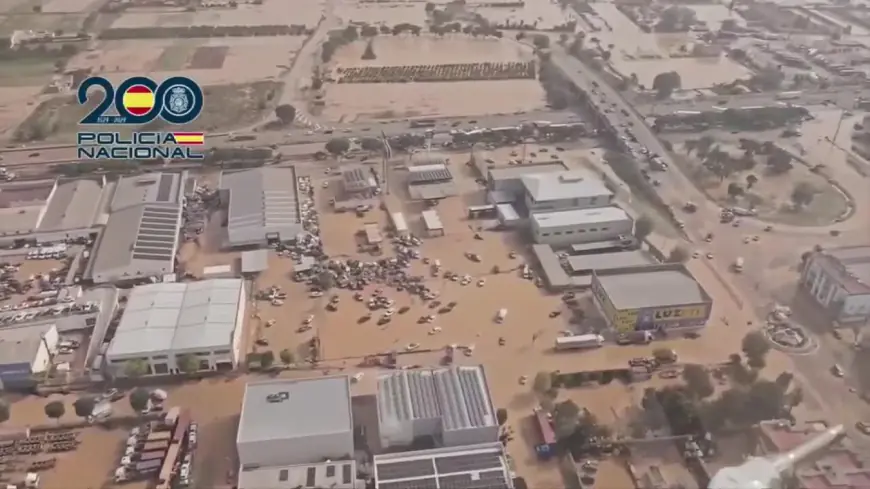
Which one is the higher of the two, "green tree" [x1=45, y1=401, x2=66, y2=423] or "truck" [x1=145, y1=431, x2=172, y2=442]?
"green tree" [x1=45, y1=401, x2=66, y2=423]

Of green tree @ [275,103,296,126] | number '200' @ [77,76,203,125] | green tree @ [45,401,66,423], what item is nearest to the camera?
green tree @ [45,401,66,423]

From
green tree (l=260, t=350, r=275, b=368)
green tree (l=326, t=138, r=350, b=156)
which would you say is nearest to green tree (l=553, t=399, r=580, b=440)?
green tree (l=260, t=350, r=275, b=368)

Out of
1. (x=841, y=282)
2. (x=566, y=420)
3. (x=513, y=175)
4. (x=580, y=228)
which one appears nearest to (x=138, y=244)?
(x=513, y=175)

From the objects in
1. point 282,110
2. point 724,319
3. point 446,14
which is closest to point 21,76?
point 282,110

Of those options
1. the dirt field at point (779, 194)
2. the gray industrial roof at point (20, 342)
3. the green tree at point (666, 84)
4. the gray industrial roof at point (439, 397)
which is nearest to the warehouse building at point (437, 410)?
the gray industrial roof at point (439, 397)

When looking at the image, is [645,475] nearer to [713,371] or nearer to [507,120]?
[713,371]

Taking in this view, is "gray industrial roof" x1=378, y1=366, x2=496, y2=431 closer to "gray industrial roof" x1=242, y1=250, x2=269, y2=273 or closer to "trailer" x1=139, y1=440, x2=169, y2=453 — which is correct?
"trailer" x1=139, y1=440, x2=169, y2=453

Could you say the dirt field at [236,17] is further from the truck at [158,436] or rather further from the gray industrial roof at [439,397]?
the truck at [158,436]
